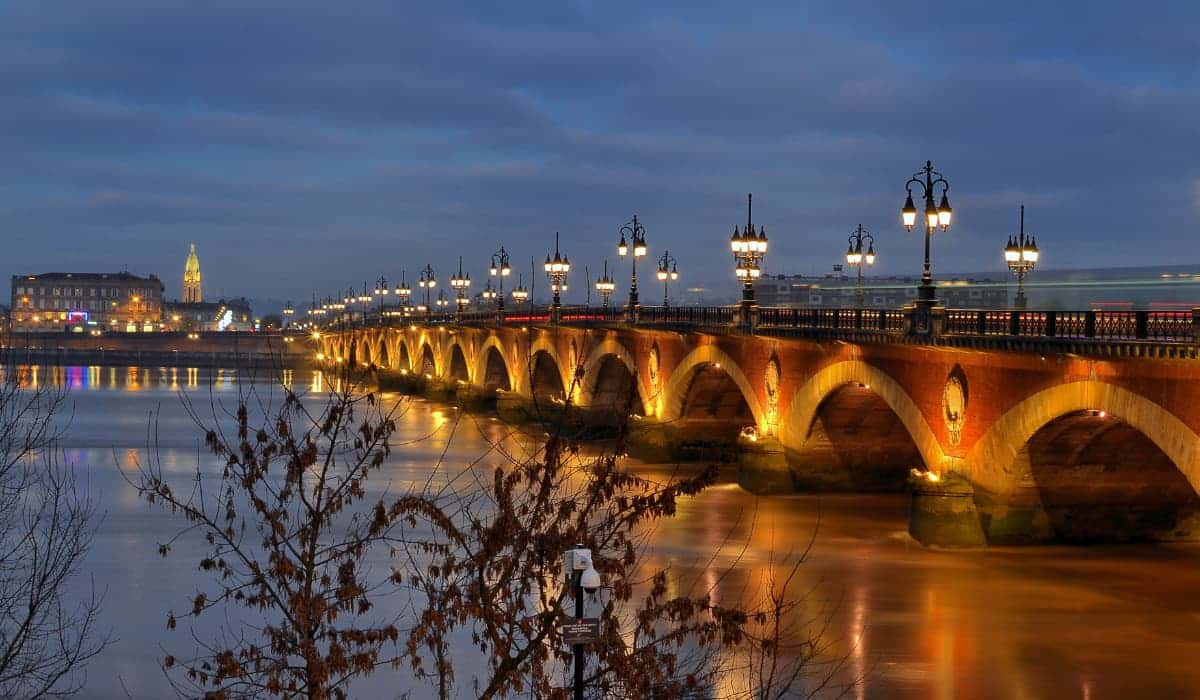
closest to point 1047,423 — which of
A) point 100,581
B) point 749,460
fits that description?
point 749,460

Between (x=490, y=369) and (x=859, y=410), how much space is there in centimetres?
5073

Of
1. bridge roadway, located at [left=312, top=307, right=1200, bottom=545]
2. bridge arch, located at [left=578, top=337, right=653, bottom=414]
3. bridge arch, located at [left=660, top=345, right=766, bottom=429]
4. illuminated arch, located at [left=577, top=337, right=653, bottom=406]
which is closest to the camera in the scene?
bridge roadway, located at [left=312, top=307, right=1200, bottom=545]

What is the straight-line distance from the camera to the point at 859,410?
41.6 meters

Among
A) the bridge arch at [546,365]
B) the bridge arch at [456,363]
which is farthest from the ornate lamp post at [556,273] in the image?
the bridge arch at [456,363]

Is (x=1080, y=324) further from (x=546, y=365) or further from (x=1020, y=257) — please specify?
(x=546, y=365)

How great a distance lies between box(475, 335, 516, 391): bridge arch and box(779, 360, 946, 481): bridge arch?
4529 cm

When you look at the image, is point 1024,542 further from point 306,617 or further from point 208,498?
point 306,617

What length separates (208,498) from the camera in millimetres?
38125

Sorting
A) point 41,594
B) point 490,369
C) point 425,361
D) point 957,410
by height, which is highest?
point 957,410

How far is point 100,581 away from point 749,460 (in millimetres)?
20098

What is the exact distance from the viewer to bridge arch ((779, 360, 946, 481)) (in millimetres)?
34250

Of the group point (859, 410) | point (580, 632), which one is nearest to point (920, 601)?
point (859, 410)

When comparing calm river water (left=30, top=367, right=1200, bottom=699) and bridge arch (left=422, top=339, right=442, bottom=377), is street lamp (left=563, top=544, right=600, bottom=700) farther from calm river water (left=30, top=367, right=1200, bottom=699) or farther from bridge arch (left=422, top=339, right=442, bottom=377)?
bridge arch (left=422, top=339, right=442, bottom=377)

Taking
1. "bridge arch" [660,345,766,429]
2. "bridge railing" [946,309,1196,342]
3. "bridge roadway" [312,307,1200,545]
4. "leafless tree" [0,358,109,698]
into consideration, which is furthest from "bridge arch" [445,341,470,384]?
"bridge railing" [946,309,1196,342]
